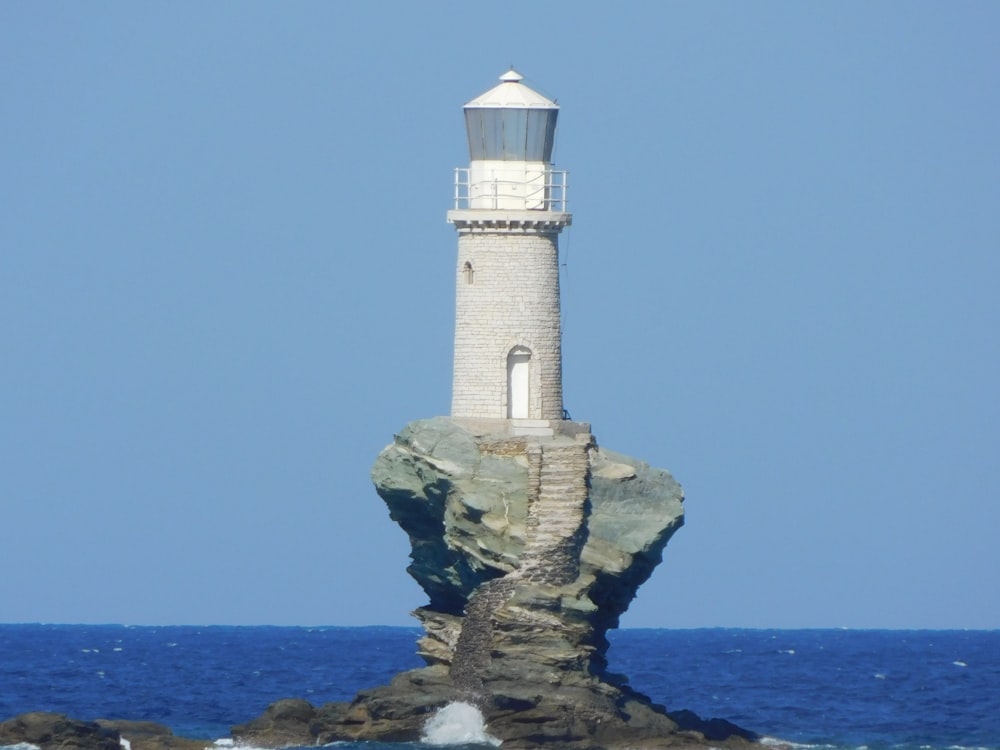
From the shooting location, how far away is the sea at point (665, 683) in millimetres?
56688

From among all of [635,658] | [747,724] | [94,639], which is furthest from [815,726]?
[94,639]

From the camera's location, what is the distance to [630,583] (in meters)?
48.1

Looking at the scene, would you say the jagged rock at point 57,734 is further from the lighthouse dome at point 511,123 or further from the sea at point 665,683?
the lighthouse dome at point 511,123

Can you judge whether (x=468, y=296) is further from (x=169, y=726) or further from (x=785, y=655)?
(x=785, y=655)

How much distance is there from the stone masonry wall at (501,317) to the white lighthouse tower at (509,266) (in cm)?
2

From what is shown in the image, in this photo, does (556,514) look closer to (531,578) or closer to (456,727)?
(531,578)

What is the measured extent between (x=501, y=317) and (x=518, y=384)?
1.52 meters

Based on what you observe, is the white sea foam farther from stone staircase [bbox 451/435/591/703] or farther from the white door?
the white door

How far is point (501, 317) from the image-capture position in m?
48.4

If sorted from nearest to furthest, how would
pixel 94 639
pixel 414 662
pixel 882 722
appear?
pixel 882 722 → pixel 414 662 → pixel 94 639

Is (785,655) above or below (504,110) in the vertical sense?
below

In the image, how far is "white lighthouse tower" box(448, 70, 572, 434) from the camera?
48.5 m

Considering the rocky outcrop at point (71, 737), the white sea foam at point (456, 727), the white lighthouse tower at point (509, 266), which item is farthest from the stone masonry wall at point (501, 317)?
the rocky outcrop at point (71, 737)

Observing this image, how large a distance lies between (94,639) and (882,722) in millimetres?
70237
